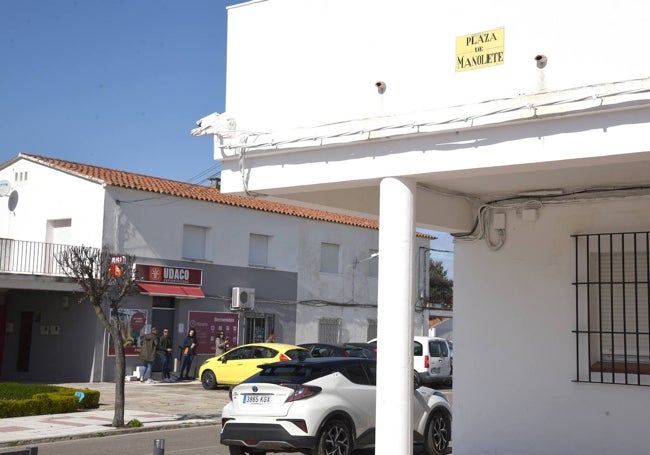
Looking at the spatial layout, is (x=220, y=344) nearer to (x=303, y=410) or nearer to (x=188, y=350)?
(x=188, y=350)

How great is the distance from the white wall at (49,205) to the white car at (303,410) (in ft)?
56.0

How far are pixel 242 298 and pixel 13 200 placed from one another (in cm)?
893

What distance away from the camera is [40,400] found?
60.7 feet

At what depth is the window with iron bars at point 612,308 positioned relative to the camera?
34.2ft

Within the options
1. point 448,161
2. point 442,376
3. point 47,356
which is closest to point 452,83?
point 448,161

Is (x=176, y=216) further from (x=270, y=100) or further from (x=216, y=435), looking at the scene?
(x=270, y=100)

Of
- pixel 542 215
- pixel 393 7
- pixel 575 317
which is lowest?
pixel 575 317

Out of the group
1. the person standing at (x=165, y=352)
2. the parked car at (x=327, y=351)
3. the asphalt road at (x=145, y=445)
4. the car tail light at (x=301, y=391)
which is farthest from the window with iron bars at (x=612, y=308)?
the person standing at (x=165, y=352)

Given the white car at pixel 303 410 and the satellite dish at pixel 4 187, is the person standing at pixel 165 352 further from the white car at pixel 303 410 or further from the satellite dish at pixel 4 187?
the white car at pixel 303 410

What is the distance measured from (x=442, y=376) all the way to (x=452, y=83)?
20225 millimetres

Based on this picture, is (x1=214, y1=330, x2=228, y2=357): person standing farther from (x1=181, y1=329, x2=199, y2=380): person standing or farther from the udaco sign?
the udaco sign

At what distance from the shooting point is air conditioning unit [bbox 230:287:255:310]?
102 feet

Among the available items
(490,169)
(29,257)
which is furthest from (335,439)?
(29,257)

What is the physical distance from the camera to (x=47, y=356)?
28.9 m
